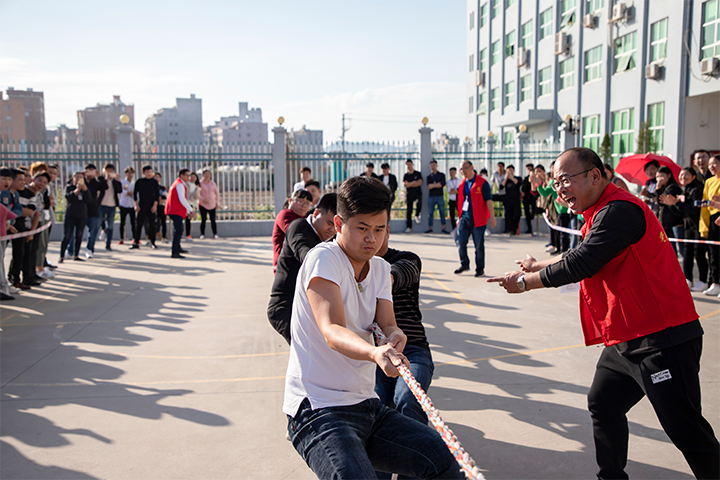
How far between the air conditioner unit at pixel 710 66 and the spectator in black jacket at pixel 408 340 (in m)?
19.1

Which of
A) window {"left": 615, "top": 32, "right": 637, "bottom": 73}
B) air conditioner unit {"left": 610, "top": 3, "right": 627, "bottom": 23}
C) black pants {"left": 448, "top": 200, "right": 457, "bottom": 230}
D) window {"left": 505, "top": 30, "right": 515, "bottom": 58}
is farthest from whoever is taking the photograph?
window {"left": 505, "top": 30, "right": 515, "bottom": 58}

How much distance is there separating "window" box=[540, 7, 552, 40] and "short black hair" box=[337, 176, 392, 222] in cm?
3194

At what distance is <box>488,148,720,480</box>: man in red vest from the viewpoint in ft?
8.13

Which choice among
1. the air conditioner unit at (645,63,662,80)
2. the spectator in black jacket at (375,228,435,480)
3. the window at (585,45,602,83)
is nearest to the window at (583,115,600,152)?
the window at (585,45,602,83)

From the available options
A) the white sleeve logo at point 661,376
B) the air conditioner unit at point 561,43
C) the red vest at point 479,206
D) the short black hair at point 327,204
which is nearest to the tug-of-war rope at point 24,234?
the short black hair at point 327,204

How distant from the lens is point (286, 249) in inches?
156

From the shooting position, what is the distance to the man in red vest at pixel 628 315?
2479mm

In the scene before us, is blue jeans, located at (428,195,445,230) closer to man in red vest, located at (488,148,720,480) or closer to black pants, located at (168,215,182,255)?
black pants, located at (168,215,182,255)

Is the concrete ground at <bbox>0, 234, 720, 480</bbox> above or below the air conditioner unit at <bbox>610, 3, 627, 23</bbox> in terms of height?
below

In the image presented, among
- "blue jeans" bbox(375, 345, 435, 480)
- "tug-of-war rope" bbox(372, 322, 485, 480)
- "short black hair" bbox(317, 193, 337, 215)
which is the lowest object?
"blue jeans" bbox(375, 345, 435, 480)

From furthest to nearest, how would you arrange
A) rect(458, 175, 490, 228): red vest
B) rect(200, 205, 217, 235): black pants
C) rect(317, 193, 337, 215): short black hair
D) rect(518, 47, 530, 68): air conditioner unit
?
rect(518, 47, 530, 68): air conditioner unit → rect(200, 205, 217, 235): black pants → rect(458, 175, 490, 228): red vest → rect(317, 193, 337, 215): short black hair

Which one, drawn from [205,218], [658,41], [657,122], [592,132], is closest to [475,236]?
[205,218]

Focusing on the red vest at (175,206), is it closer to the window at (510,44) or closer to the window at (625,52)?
the window at (625,52)

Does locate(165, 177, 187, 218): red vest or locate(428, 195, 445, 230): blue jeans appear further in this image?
locate(428, 195, 445, 230): blue jeans
